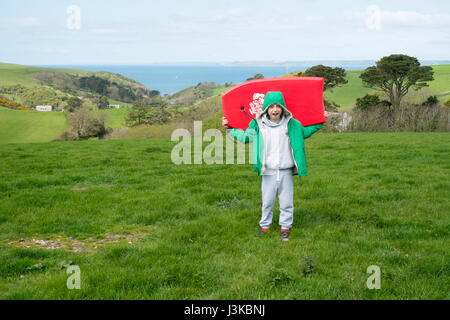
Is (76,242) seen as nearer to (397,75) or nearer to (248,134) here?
(248,134)

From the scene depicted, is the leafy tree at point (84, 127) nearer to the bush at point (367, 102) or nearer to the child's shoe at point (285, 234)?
the bush at point (367, 102)

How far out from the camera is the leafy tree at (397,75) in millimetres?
48281

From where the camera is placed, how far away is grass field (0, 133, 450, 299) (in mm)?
4477

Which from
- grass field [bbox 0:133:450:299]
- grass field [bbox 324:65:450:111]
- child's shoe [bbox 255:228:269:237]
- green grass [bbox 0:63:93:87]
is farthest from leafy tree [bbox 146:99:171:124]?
green grass [bbox 0:63:93:87]

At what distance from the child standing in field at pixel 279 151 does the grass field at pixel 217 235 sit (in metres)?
0.50

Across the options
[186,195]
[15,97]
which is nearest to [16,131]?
[15,97]

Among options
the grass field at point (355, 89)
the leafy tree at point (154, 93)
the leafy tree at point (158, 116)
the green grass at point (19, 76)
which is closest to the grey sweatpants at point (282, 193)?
the grass field at point (355, 89)

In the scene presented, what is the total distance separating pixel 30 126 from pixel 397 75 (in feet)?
196

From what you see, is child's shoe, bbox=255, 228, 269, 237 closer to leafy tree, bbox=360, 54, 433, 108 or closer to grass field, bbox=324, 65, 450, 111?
leafy tree, bbox=360, 54, 433, 108

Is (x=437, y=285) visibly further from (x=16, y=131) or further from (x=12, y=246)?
(x=16, y=131)

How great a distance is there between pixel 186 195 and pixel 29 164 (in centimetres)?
729

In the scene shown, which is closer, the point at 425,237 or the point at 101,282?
the point at 101,282

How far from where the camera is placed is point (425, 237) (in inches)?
238

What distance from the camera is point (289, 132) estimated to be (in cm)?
621
